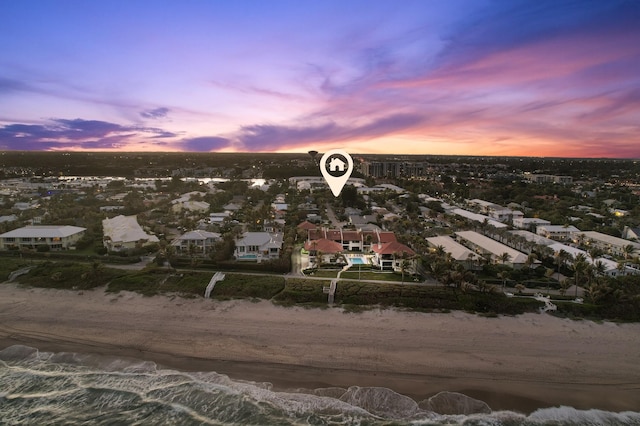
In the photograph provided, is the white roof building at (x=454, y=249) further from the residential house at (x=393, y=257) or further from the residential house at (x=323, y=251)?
the residential house at (x=323, y=251)

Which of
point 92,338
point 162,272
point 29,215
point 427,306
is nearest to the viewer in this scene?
point 92,338

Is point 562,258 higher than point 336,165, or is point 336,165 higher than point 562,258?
point 336,165

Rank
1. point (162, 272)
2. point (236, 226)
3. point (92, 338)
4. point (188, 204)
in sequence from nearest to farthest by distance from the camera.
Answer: point (92, 338), point (162, 272), point (236, 226), point (188, 204)

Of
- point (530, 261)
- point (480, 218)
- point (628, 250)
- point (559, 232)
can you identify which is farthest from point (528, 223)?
point (530, 261)

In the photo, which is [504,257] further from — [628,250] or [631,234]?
[631,234]

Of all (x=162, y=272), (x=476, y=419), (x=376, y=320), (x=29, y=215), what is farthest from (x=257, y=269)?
(x=29, y=215)

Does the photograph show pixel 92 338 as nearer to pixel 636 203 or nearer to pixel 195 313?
pixel 195 313

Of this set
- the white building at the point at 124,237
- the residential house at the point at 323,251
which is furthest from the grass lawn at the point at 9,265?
the residential house at the point at 323,251
